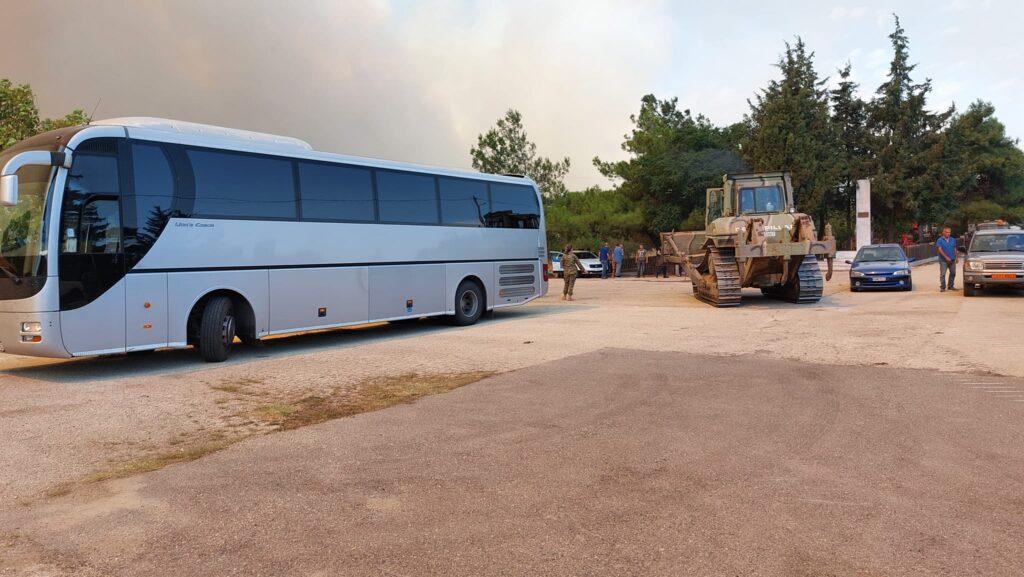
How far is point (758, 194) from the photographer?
64.6 ft

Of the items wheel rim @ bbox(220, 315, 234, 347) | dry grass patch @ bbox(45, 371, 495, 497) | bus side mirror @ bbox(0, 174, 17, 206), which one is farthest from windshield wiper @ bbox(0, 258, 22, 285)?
dry grass patch @ bbox(45, 371, 495, 497)

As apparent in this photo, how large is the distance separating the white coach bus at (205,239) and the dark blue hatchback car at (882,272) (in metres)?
13.9

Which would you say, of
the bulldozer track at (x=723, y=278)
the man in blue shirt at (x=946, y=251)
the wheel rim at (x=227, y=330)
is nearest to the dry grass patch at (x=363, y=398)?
the wheel rim at (x=227, y=330)

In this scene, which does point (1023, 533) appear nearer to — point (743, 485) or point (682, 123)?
point (743, 485)

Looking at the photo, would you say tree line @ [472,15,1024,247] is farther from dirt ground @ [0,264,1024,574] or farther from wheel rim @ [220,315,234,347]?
wheel rim @ [220,315,234,347]

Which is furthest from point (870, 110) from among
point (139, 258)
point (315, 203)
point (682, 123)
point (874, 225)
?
point (139, 258)

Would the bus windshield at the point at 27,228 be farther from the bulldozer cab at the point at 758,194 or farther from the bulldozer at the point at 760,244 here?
the bulldozer cab at the point at 758,194

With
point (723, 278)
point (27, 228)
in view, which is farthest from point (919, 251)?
point (27, 228)

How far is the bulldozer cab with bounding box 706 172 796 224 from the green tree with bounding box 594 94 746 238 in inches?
1032

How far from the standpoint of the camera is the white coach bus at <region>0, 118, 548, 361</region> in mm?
9531

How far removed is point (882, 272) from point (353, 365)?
1840 cm

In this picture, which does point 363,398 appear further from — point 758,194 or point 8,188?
point 758,194

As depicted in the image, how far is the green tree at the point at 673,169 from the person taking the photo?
154 feet

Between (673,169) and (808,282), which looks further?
(673,169)
